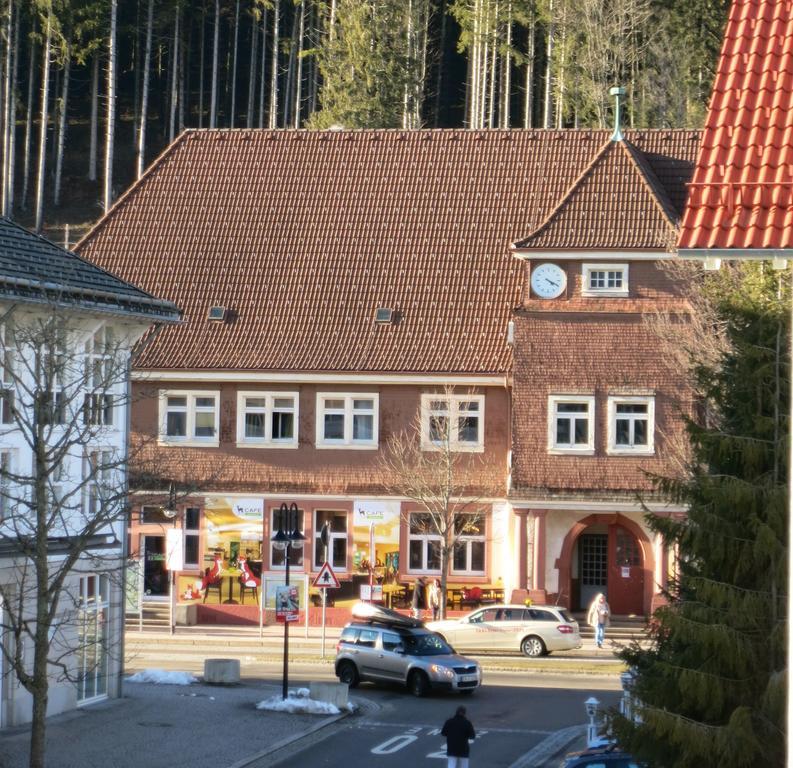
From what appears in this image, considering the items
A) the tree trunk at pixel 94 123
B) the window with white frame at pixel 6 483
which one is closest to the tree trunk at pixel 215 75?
the tree trunk at pixel 94 123

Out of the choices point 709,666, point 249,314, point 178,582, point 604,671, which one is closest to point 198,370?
point 249,314

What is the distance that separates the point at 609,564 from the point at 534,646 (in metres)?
5.72

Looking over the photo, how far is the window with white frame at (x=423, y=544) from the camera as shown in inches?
1789

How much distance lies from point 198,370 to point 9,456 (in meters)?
18.3

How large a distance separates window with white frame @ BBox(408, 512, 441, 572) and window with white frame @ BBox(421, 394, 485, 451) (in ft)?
6.70

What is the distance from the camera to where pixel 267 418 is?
4641cm

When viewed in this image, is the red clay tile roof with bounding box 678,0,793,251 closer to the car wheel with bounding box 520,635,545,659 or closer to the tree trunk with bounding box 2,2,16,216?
the car wheel with bounding box 520,635,545,659

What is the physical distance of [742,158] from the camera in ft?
38.3

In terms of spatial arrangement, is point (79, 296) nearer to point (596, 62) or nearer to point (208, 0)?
point (596, 62)

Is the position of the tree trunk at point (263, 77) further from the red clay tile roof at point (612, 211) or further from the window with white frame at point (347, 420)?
the window with white frame at point (347, 420)

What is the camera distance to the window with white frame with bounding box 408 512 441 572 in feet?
149

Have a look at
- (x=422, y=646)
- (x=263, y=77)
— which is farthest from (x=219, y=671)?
(x=263, y=77)

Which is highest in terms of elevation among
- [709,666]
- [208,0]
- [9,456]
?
[208,0]

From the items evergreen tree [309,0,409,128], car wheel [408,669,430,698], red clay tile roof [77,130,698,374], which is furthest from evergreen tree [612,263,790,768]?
evergreen tree [309,0,409,128]
